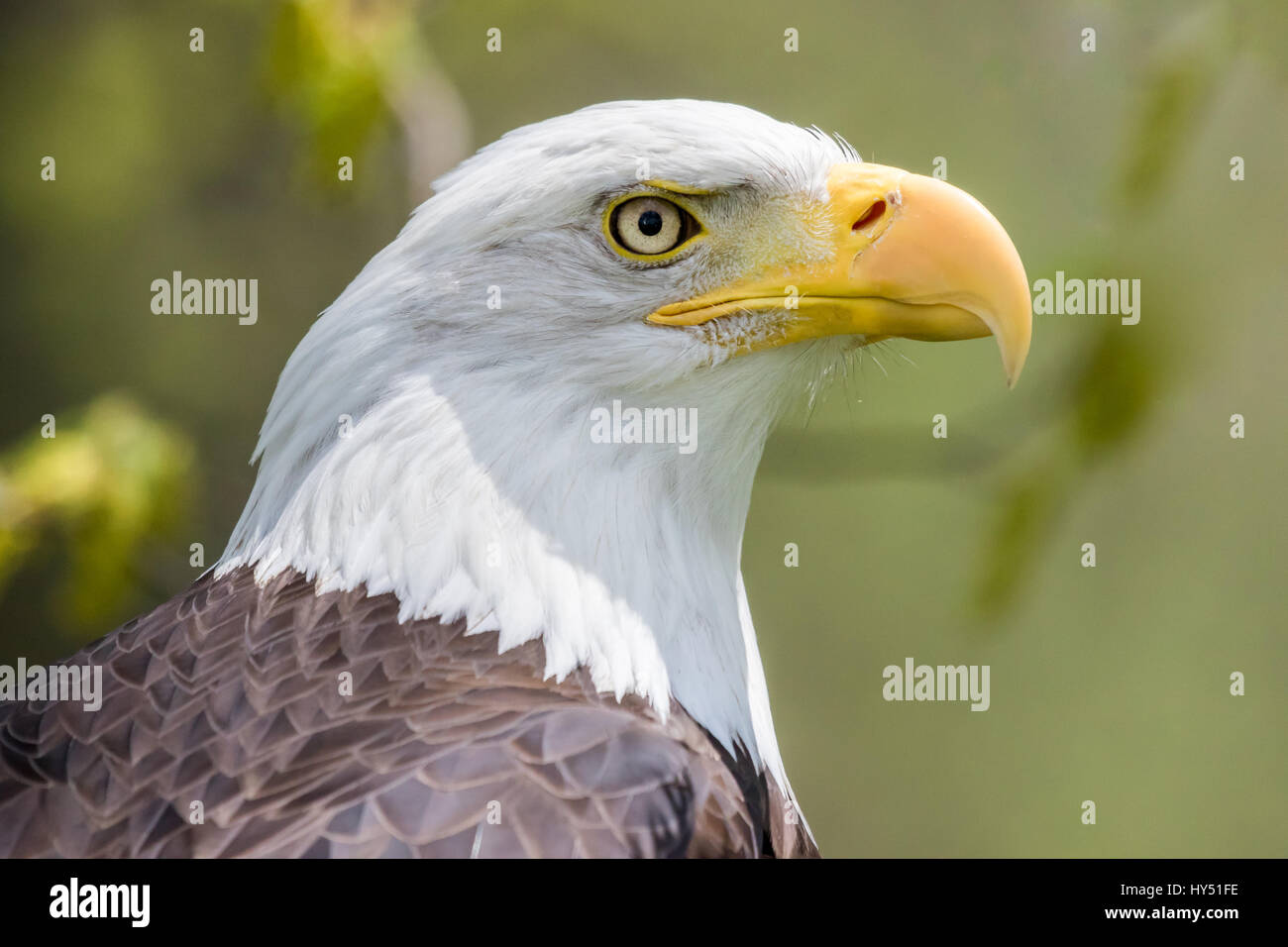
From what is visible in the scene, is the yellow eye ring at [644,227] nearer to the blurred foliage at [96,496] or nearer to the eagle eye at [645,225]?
the eagle eye at [645,225]

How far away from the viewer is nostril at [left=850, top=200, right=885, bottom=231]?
2.56 metres

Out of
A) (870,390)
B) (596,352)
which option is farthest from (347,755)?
(870,390)

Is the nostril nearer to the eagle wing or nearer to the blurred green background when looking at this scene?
the eagle wing

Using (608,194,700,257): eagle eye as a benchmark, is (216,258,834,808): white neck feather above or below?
below

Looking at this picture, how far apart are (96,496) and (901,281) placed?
2.31m

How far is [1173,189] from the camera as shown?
3.83 metres

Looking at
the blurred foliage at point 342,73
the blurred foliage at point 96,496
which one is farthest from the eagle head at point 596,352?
the blurred foliage at point 96,496

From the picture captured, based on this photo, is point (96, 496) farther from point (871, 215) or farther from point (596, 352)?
point (871, 215)

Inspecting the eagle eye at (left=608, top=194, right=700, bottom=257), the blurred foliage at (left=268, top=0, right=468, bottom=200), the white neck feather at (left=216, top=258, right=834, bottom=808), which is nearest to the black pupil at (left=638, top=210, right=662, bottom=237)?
the eagle eye at (left=608, top=194, right=700, bottom=257)

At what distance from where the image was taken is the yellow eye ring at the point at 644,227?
2.55 meters

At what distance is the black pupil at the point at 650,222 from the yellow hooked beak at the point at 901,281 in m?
0.15

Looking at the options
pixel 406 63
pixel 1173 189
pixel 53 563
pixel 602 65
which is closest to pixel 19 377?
pixel 53 563

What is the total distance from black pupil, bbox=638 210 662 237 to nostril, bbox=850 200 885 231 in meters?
0.37
